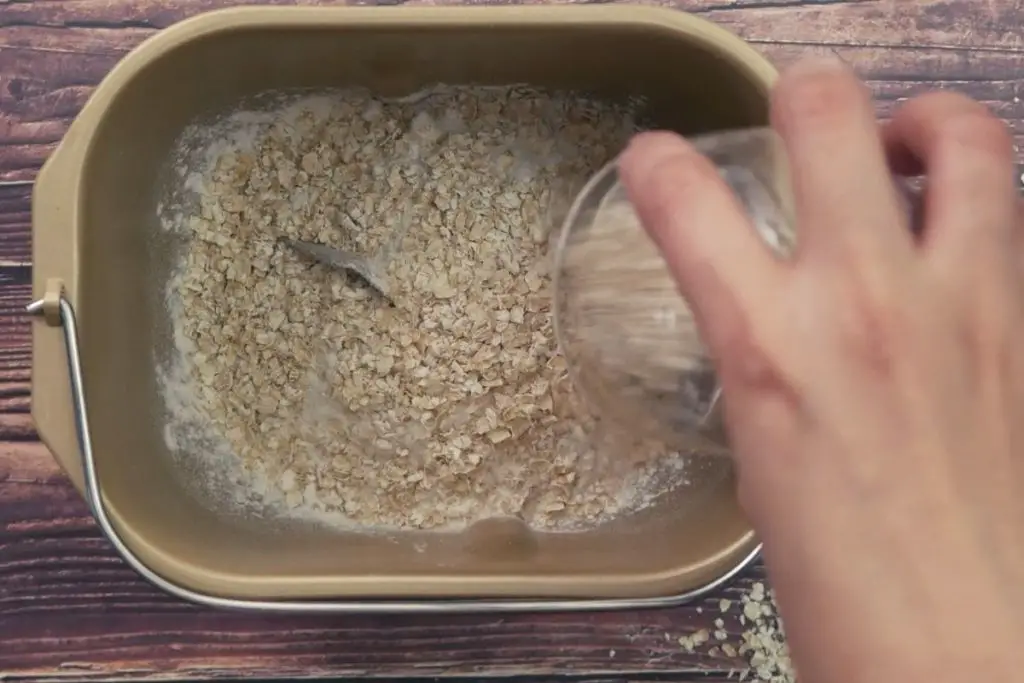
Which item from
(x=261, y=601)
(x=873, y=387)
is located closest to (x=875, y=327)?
(x=873, y=387)

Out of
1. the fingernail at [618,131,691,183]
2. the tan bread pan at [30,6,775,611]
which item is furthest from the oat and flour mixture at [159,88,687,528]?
the fingernail at [618,131,691,183]

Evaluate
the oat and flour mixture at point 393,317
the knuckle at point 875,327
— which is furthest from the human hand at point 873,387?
the oat and flour mixture at point 393,317

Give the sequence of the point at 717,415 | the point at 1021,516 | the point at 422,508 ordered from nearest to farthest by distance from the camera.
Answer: the point at 1021,516
the point at 717,415
the point at 422,508

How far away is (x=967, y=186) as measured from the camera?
0.29 meters

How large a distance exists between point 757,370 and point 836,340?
24 millimetres

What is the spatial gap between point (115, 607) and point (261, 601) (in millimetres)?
189

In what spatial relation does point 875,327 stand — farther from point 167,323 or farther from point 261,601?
point 167,323

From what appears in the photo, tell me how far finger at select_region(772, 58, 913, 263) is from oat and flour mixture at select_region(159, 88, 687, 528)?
0.32 m

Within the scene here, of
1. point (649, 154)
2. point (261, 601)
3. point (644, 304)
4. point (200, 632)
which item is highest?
point (649, 154)

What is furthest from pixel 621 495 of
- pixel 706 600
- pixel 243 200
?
pixel 243 200

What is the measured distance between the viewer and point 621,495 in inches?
24.0

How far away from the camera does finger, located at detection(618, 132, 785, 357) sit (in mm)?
285

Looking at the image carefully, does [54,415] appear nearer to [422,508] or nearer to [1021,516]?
[422,508]

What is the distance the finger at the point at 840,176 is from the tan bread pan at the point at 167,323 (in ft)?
0.69
